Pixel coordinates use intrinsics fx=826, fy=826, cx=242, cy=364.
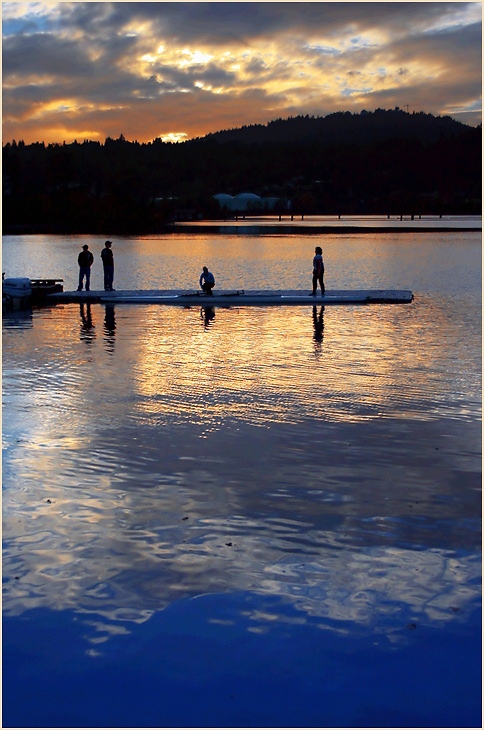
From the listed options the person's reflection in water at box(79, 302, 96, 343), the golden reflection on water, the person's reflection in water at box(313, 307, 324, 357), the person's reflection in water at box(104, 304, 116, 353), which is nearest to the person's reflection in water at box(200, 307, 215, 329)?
the person's reflection in water at box(104, 304, 116, 353)

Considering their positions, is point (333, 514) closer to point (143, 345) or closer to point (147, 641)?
point (147, 641)

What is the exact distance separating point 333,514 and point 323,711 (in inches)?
111

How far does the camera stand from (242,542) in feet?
22.8

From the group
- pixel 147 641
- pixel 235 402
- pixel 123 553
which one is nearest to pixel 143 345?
pixel 235 402

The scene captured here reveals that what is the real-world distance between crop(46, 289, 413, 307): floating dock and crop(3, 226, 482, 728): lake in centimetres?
1009

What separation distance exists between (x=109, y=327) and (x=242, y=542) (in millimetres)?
14208

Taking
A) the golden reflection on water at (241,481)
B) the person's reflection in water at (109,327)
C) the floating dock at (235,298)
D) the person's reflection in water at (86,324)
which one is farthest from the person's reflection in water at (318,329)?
the person's reflection in water at (86,324)

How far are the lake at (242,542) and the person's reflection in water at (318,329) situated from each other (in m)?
1.32

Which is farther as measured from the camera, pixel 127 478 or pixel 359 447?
pixel 359 447

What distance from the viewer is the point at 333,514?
24.8 feet

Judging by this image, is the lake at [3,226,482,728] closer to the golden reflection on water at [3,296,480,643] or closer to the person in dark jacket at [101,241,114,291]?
the golden reflection on water at [3,296,480,643]

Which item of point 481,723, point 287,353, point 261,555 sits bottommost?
point 481,723

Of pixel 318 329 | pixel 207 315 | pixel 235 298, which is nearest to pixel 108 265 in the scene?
pixel 235 298

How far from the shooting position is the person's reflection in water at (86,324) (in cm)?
1888
